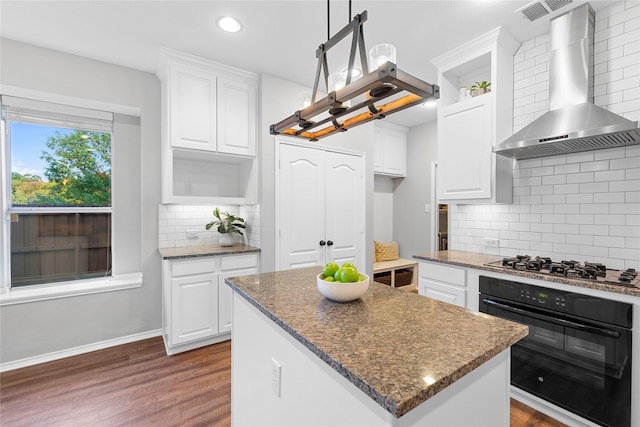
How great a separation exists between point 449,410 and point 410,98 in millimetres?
1115

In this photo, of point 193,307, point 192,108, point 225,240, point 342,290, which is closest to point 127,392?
point 193,307

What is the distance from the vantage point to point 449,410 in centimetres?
84

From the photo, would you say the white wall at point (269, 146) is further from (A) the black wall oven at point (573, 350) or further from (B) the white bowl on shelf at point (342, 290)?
(A) the black wall oven at point (573, 350)

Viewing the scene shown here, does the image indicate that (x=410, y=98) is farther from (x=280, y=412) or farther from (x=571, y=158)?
(x=571, y=158)

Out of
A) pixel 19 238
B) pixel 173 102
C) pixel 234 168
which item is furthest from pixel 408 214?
pixel 19 238

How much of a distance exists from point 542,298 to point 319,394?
66.8 inches

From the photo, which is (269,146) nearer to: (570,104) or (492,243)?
(492,243)

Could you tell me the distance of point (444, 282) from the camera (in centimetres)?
246

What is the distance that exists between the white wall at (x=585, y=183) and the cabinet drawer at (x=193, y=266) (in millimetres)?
2600

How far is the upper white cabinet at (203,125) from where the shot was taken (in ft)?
8.98

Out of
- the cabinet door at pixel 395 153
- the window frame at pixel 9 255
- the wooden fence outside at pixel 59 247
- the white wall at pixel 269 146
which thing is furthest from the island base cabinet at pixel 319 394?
the cabinet door at pixel 395 153

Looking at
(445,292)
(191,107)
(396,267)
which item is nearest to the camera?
(445,292)

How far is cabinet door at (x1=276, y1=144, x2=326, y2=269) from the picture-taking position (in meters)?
3.15

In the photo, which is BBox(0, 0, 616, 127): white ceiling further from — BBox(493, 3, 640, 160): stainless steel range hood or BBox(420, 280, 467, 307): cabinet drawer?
BBox(420, 280, 467, 307): cabinet drawer
